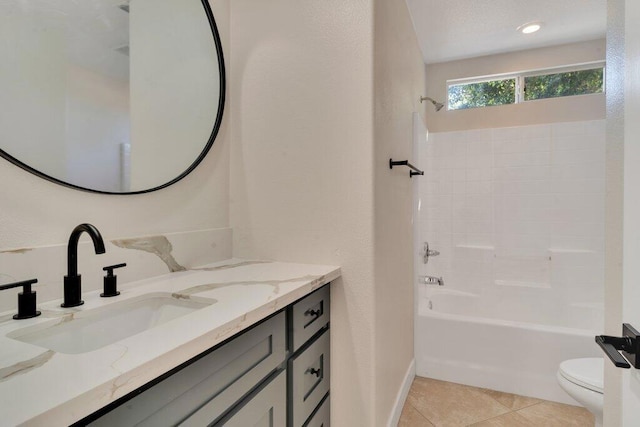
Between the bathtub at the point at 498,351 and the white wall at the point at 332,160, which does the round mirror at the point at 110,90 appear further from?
the bathtub at the point at 498,351

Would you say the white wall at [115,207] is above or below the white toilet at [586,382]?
above

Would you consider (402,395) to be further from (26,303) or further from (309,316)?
(26,303)

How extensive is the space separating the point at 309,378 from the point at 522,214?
2.49 meters

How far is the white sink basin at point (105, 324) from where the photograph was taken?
759 mm

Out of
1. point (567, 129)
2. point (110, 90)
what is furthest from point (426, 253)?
point (110, 90)

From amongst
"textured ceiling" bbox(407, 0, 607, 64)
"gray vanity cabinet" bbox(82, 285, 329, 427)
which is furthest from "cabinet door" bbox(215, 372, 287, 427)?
"textured ceiling" bbox(407, 0, 607, 64)

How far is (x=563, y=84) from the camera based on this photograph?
2828 mm

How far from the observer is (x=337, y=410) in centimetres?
141

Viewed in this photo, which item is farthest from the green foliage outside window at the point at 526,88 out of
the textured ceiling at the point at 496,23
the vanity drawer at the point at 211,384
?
the vanity drawer at the point at 211,384

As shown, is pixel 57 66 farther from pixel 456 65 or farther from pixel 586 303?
pixel 586 303

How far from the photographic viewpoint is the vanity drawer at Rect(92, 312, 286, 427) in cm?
61

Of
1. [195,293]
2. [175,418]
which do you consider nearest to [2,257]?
[195,293]

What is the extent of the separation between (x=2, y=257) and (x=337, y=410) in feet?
4.20

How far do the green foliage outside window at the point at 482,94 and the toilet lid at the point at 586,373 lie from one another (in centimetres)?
224
